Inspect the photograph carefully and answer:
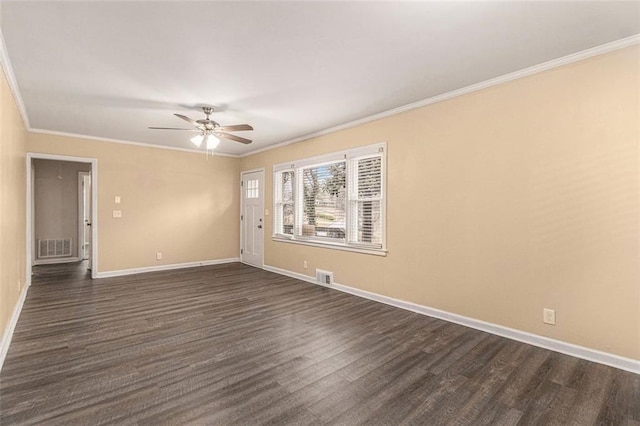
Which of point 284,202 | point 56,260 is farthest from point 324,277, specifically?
point 56,260

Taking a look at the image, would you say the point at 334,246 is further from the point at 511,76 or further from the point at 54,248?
the point at 54,248

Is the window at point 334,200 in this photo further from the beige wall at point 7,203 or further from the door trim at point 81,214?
the door trim at point 81,214

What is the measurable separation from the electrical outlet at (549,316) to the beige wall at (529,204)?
47 mm

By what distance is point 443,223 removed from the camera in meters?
3.52

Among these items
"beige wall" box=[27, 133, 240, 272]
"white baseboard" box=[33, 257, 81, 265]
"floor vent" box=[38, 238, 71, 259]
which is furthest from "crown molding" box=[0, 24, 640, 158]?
"white baseboard" box=[33, 257, 81, 265]

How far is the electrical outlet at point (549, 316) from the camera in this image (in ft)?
8.93

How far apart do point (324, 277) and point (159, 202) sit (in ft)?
12.4

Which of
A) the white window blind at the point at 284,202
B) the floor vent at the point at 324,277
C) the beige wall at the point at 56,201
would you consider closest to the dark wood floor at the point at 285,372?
the floor vent at the point at 324,277

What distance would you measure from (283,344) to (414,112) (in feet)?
10.1

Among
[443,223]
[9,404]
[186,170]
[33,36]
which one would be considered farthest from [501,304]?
[186,170]

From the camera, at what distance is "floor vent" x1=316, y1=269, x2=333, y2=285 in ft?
16.1

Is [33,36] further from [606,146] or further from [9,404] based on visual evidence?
[606,146]

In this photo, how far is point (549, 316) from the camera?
2746 mm

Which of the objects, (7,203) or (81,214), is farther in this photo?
(81,214)
